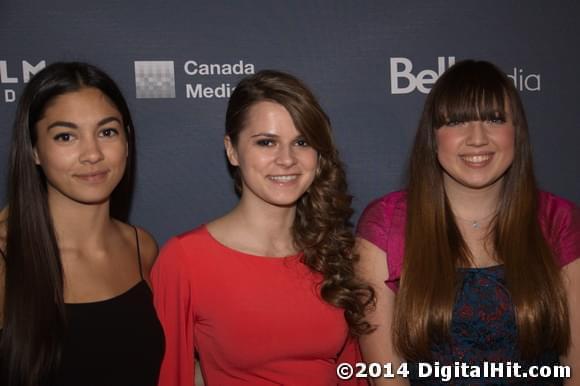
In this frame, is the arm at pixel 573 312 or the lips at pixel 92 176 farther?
the arm at pixel 573 312

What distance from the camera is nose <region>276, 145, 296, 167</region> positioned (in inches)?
64.8

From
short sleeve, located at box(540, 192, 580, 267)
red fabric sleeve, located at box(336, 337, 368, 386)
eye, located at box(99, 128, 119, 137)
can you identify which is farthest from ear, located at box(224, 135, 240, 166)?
short sleeve, located at box(540, 192, 580, 267)

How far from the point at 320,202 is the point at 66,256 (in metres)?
0.82

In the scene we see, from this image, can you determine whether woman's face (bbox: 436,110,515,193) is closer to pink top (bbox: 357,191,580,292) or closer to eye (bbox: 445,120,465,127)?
eye (bbox: 445,120,465,127)

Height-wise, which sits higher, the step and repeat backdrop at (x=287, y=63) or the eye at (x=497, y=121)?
the step and repeat backdrop at (x=287, y=63)

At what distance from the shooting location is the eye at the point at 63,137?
157 centimetres

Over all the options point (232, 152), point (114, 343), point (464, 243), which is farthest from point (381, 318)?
point (114, 343)

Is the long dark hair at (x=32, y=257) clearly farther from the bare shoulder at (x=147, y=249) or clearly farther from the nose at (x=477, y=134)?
the nose at (x=477, y=134)

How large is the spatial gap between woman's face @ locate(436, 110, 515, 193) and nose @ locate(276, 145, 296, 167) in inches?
18.6

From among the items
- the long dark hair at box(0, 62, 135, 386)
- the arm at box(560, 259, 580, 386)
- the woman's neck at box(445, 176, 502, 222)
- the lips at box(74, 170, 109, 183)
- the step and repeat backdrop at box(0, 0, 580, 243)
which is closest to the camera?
the long dark hair at box(0, 62, 135, 386)

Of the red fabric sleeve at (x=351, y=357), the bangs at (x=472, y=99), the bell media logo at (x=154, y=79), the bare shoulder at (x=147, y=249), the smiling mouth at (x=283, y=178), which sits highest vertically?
the bell media logo at (x=154, y=79)

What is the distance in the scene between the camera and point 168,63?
210 centimetres

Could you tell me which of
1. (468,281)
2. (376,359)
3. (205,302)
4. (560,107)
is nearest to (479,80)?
(468,281)

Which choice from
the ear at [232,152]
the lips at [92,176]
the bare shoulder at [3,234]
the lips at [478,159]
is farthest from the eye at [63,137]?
the lips at [478,159]
